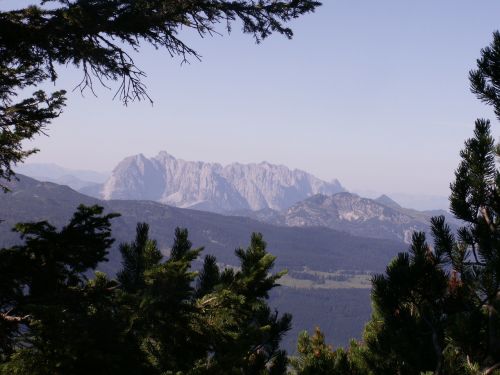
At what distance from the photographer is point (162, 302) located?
4.77 m

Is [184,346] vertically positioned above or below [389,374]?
above

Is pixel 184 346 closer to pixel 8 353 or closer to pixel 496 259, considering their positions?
pixel 8 353

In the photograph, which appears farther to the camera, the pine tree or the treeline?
the treeline

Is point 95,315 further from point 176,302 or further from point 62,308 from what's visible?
→ point 176,302

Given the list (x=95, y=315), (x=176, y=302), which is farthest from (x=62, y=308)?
(x=176, y=302)

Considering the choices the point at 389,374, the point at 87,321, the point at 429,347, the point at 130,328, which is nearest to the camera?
the point at 87,321

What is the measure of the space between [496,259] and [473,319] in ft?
2.13

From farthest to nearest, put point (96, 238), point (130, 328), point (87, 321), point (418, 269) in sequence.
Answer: point (418, 269) → point (96, 238) → point (130, 328) → point (87, 321)

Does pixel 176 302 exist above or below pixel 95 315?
above

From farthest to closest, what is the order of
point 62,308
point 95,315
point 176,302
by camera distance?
point 176,302 < point 95,315 < point 62,308

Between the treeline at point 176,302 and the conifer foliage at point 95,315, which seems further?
the treeline at point 176,302

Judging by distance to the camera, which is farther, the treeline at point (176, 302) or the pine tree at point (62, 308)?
the treeline at point (176, 302)

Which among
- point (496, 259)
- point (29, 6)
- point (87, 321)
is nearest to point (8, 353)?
point (87, 321)

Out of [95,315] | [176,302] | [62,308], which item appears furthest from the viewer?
[176,302]
